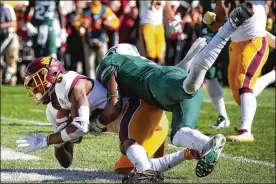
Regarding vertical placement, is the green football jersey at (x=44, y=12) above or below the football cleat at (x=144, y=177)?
below

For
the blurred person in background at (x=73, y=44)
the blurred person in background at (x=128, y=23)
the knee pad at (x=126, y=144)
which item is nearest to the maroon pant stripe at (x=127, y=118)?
the knee pad at (x=126, y=144)

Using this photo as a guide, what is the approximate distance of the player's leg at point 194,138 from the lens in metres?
4.33

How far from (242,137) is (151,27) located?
4401mm

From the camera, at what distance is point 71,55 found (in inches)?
603

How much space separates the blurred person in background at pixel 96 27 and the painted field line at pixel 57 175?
705 centimetres

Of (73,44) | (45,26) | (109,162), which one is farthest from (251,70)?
(73,44)

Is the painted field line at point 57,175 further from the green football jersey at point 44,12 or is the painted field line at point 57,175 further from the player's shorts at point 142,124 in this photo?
the green football jersey at point 44,12

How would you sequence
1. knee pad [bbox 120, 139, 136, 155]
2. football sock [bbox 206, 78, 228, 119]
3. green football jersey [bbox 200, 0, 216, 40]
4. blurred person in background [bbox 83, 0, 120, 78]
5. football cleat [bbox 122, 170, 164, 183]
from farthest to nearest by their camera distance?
blurred person in background [bbox 83, 0, 120, 78]
football sock [bbox 206, 78, 228, 119]
green football jersey [bbox 200, 0, 216, 40]
knee pad [bbox 120, 139, 136, 155]
football cleat [bbox 122, 170, 164, 183]

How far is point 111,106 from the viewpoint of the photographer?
16.1 ft

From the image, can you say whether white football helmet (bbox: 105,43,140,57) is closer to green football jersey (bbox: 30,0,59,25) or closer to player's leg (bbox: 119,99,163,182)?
player's leg (bbox: 119,99,163,182)

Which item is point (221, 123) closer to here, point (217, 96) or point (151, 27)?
point (217, 96)

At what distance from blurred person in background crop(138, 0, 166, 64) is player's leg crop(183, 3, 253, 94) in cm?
646

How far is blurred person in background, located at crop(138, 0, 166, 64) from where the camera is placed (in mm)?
10969

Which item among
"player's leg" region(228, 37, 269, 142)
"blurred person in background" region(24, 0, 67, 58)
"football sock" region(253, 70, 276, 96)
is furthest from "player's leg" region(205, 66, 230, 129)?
"blurred person in background" region(24, 0, 67, 58)
